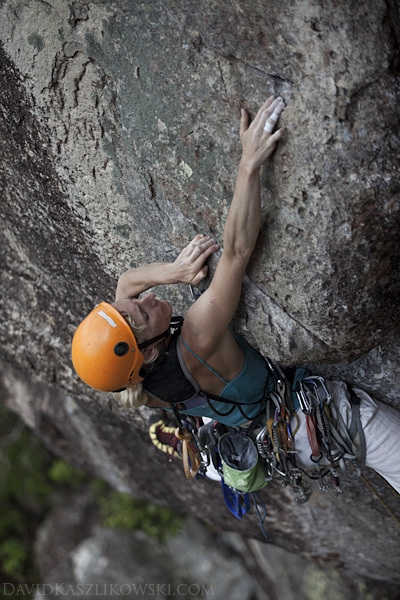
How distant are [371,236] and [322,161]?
0.46 meters

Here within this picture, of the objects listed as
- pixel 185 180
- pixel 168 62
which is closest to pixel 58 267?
pixel 185 180

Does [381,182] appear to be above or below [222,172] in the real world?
below

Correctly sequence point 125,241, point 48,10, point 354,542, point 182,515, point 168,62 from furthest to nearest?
point 182,515 → point 354,542 → point 125,241 → point 48,10 → point 168,62

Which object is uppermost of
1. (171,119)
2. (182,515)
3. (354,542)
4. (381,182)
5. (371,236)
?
(171,119)

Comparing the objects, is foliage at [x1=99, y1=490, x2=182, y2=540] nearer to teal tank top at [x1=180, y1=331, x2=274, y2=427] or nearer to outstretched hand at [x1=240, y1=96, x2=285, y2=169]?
teal tank top at [x1=180, y1=331, x2=274, y2=427]

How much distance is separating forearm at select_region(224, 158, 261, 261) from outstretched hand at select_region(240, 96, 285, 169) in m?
0.04

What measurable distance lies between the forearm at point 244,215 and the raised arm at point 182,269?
317mm

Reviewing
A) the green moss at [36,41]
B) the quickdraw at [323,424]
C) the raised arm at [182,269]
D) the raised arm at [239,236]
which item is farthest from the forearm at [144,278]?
the green moss at [36,41]

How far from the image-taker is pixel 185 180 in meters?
3.44

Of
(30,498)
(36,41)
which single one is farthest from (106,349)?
(30,498)

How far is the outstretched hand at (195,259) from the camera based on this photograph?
3480 millimetres

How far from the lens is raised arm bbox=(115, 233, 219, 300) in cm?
349

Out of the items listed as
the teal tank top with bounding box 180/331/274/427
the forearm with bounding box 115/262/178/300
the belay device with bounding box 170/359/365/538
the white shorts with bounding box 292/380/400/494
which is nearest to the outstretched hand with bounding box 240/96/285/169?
the forearm with bounding box 115/262/178/300

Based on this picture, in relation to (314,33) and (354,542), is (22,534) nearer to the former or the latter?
(354,542)
